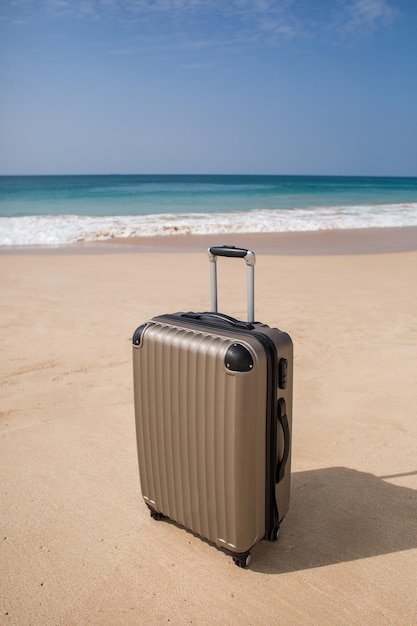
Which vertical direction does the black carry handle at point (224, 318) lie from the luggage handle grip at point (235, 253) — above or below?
below

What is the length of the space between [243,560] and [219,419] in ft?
2.04

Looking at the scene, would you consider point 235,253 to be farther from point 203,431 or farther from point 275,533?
point 275,533

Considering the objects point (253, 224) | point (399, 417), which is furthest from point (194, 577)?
point (253, 224)

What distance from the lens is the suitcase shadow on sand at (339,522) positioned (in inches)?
85.6

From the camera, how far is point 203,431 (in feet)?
6.46

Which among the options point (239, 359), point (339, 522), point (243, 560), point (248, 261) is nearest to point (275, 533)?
point (243, 560)

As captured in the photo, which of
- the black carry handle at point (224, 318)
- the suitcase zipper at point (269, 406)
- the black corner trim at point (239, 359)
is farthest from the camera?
the black carry handle at point (224, 318)

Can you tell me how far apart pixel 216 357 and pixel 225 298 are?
471cm

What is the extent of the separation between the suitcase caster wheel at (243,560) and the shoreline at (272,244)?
9.07 m

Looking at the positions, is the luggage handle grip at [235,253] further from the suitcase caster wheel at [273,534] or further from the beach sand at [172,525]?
the beach sand at [172,525]

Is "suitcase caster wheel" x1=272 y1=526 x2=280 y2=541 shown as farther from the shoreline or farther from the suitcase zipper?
the shoreline

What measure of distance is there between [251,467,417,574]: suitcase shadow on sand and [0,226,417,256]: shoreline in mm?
8374

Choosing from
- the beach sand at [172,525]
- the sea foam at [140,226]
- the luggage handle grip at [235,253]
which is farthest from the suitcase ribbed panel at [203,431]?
the sea foam at [140,226]

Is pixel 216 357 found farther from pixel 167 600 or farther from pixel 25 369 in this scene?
pixel 25 369
